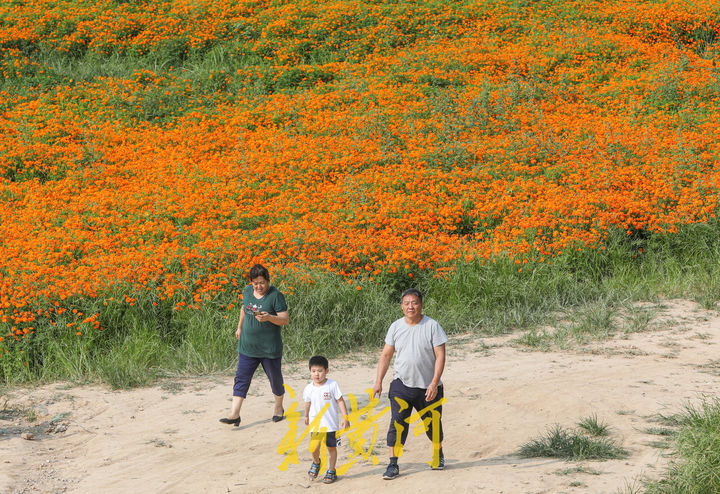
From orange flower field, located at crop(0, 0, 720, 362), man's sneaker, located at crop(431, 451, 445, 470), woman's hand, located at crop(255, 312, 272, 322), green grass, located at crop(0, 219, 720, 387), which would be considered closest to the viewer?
man's sneaker, located at crop(431, 451, 445, 470)

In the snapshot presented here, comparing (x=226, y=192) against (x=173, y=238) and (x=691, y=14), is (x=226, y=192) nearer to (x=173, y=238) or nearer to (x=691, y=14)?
(x=173, y=238)

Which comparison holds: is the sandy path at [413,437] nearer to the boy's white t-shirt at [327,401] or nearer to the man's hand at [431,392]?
the boy's white t-shirt at [327,401]

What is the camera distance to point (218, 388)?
769 centimetres

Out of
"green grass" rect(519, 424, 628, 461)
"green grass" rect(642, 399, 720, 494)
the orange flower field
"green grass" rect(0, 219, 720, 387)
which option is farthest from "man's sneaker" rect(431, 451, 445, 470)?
the orange flower field

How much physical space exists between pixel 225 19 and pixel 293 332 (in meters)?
15.3

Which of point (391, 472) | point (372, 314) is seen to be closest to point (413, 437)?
point (391, 472)

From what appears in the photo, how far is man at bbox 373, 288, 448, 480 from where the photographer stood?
204 inches

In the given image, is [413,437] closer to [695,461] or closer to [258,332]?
[258,332]

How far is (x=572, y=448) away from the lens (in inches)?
218

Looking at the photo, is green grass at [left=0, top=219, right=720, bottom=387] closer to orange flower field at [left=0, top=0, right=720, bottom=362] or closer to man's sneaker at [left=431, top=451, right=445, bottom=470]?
orange flower field at [left=0, top=0, right=720, bottom=362]

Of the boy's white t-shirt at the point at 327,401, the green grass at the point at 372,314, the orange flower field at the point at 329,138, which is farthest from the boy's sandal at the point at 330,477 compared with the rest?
the orange flower field at the point at 329,138

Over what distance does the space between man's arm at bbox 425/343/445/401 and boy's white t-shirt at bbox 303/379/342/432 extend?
61 cm

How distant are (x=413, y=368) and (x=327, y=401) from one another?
25.3 inches

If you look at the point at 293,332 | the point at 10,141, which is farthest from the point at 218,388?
the point at 10,141
